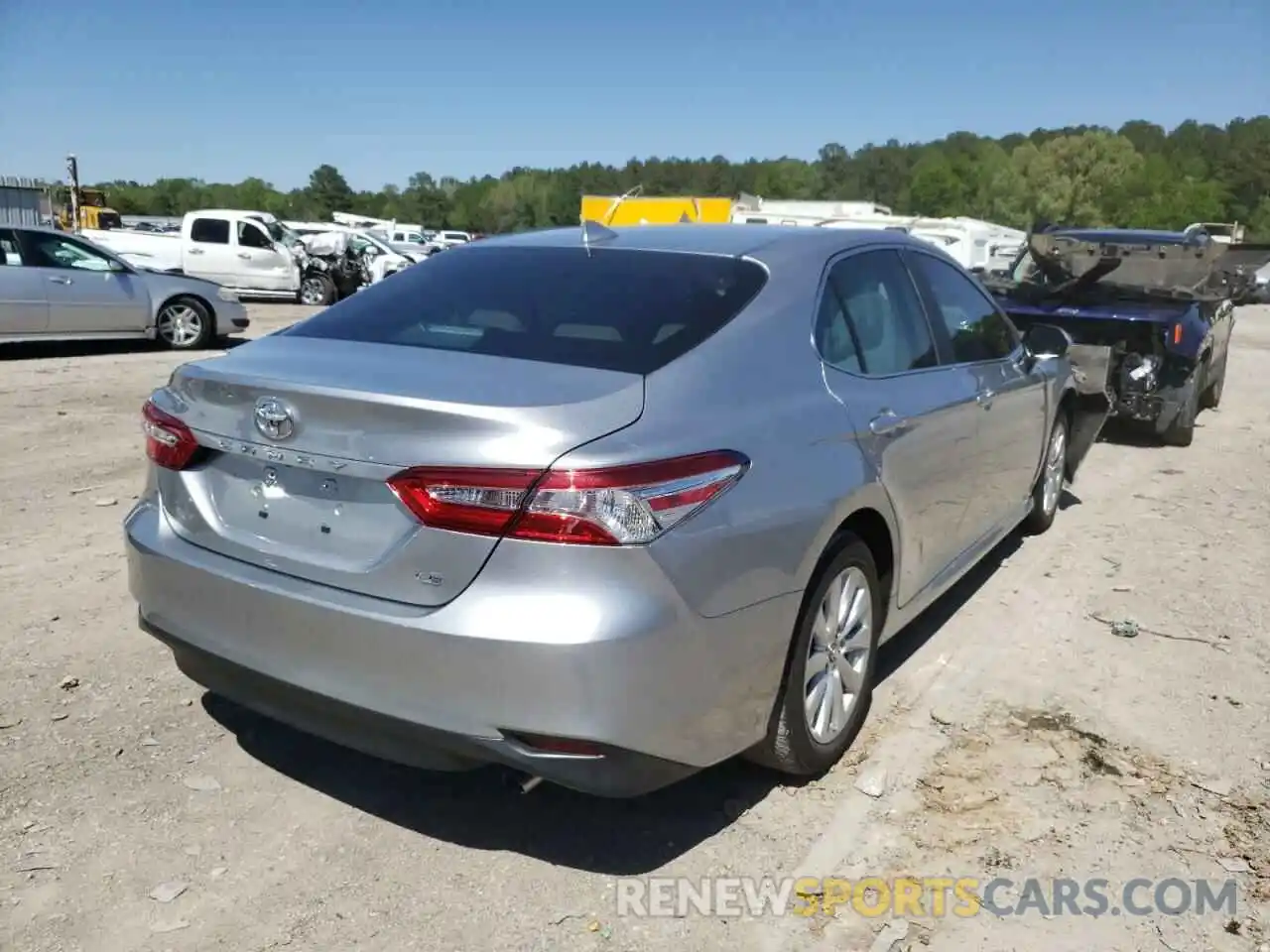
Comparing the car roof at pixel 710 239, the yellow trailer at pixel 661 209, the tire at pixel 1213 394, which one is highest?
the yellow trailer at pixel 661 209

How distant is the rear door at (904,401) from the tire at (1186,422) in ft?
18.2

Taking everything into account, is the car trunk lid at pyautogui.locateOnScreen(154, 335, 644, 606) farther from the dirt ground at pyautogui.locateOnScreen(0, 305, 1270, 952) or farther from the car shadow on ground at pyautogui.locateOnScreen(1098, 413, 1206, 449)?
the car shadow on ground at pyautogui.locateOnScreen(1098, 413, 1206, 449)

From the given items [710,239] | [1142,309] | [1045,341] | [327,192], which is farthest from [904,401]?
[327,192]

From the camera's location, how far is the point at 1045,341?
18.7 feet

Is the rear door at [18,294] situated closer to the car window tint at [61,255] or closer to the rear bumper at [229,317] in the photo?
the car window tint at [61,255]

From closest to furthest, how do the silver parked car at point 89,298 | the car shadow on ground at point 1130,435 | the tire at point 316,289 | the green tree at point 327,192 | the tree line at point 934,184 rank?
the car shadow on ground at point 1130,435 → the silver parked car at point 89,298 → the tire at point 316,289 → the tree line at point 934,184 → the green tree at point 327,192

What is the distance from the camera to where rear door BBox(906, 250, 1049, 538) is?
177 inches

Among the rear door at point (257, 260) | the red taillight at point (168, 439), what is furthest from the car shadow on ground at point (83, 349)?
the red taillight at point (168, 439)

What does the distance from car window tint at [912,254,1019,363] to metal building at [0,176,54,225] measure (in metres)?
47.4

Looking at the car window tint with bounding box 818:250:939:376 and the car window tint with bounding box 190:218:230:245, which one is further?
the car window tint with bounding box 190:218:230:245

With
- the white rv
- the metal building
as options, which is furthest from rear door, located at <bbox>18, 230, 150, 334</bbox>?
the metal building

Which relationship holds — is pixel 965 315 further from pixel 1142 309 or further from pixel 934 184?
pixel 934 184

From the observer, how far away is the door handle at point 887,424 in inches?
137

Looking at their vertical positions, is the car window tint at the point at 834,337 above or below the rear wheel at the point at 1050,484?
above
